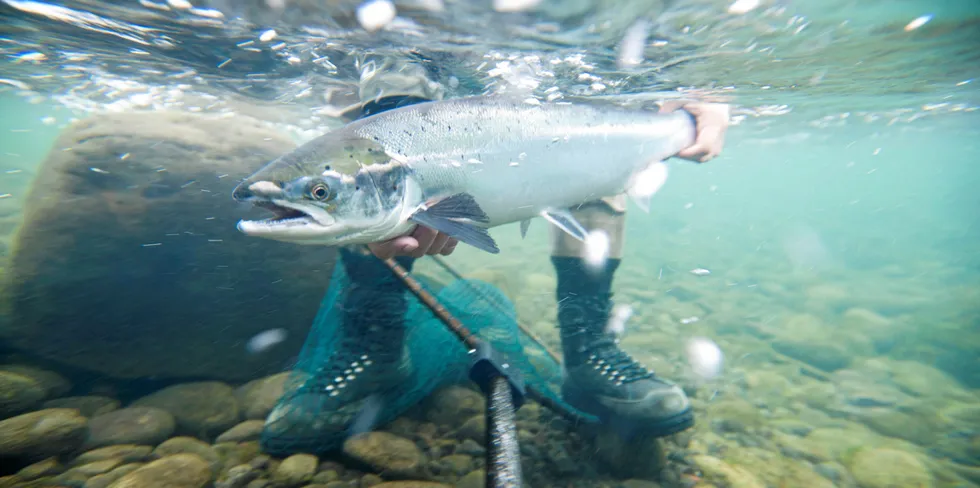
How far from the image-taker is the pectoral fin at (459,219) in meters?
2.18

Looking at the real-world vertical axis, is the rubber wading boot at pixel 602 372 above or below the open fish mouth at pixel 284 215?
below

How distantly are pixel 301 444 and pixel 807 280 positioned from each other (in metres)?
16.6

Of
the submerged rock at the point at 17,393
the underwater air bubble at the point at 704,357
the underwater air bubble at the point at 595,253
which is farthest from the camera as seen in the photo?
the underwater air bubble at the point at 704,357

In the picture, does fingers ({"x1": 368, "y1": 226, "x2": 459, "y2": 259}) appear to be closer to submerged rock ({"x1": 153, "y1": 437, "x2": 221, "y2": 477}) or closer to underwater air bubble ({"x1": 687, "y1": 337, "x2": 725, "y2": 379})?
submerged rock ({"x1": 153, "y1": 437, "x2": 221, "y2": 477})

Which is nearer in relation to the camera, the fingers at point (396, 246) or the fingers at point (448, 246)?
the fingers at point (396, 246)

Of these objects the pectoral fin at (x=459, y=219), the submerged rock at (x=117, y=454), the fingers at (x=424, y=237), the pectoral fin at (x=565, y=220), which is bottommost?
the submerged rock at (x=117, y=454)

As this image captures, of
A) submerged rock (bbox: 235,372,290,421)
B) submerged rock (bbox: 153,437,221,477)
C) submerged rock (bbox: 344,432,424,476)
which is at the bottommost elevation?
submerged rock (bbox: 153,437,221,477)

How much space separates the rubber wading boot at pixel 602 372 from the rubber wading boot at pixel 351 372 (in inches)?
62.5

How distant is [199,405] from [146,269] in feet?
6.61

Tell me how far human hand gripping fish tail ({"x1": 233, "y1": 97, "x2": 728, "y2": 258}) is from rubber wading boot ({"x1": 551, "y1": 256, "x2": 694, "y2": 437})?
932mm

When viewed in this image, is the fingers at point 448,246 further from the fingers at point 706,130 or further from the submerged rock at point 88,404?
the submerged rock at point 88,404

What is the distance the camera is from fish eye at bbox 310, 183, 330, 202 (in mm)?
1916

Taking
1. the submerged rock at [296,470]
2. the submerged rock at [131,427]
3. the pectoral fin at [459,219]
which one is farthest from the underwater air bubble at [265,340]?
the pectoral fin at [459,219]

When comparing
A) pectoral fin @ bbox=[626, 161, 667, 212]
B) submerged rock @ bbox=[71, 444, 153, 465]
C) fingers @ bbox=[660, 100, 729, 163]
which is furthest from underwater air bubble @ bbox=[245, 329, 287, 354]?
fingers @ bbox=[660, 100, 729, 163]
